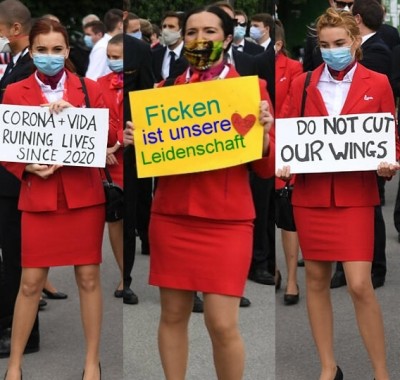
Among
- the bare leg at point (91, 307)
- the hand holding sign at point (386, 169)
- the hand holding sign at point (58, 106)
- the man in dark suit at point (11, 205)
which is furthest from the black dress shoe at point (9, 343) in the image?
the hand holding sign at point (386, 169)

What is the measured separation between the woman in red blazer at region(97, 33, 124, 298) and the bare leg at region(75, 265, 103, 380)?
0.20 metres

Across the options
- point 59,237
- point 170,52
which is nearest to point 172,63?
point 170,52

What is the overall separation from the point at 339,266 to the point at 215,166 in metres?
2.01

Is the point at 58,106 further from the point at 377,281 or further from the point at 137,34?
the point at 377,281

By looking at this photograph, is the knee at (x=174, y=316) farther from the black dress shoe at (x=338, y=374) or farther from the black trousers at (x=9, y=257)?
the black trousers at (x=9, y=257)

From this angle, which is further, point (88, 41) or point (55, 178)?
point (88, 41)

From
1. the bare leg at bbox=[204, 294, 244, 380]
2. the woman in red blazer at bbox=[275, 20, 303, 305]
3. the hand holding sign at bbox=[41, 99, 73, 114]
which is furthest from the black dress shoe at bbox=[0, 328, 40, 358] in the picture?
the bare leg at bbox=[204, 294, 244, 380]

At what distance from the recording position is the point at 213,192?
15.6 feet

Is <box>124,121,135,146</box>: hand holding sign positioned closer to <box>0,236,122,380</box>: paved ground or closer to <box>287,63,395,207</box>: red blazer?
<box>287,63,395,207</box>: red blazer

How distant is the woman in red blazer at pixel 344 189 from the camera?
208 inches

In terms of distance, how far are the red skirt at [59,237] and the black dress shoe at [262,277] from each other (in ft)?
3.10

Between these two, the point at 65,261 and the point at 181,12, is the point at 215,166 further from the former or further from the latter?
the point at 65,261

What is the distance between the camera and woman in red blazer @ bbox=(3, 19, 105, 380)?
18.3 feet

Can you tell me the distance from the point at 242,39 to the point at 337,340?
2.22m
